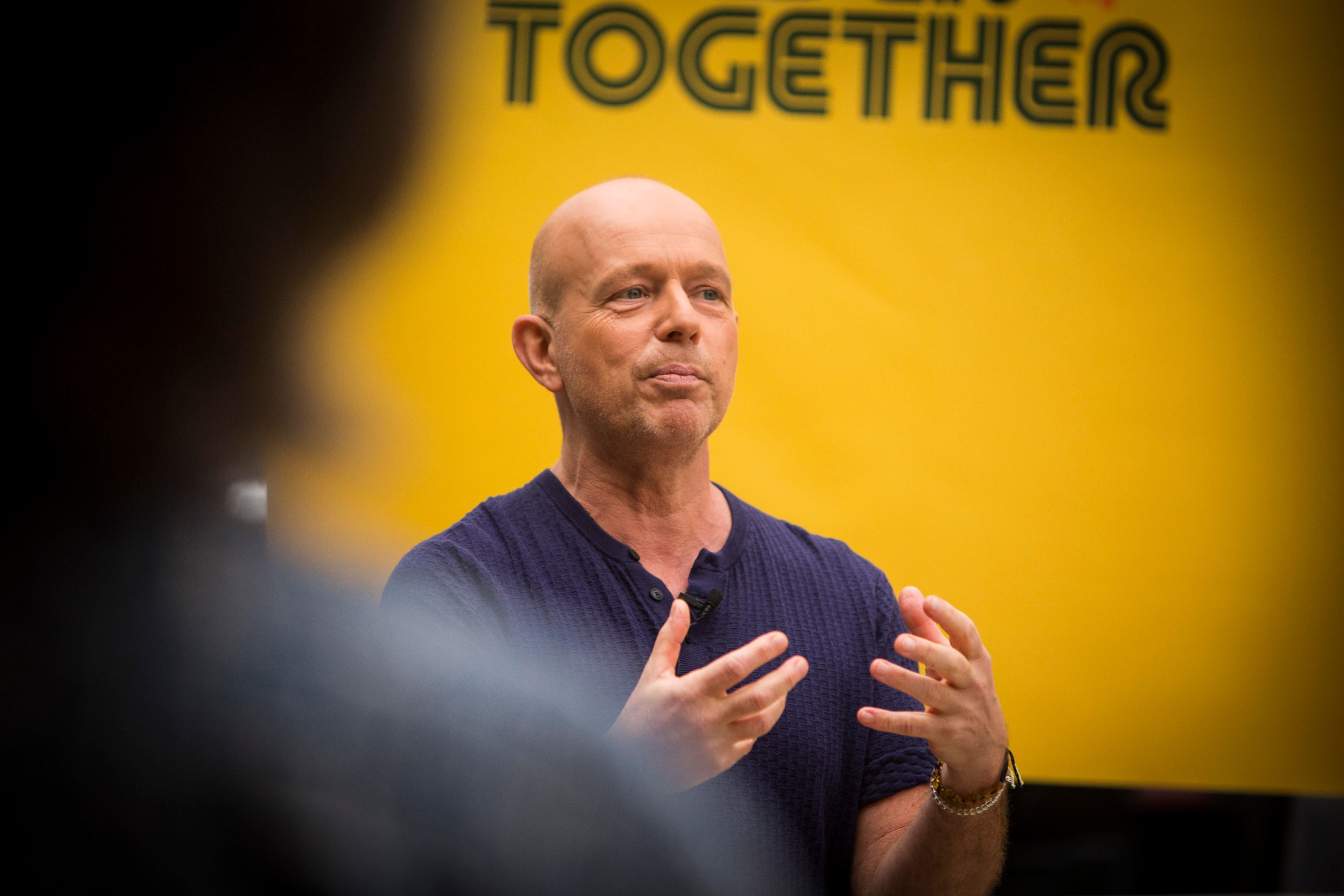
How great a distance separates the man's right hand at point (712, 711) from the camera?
729 mm

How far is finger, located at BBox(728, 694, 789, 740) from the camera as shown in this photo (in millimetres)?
746

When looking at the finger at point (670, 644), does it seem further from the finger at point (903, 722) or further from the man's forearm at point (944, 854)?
the man's forearm at point (944, 854)

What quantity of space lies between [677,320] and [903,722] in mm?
470

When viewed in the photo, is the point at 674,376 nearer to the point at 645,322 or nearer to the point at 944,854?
the point at 645,322

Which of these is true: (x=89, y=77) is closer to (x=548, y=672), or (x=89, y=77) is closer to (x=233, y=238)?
(x=233, y=238)

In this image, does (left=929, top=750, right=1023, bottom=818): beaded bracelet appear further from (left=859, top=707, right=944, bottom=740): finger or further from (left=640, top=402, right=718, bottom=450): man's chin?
(left=640, top=402, right=718, bottom=450): man's chin

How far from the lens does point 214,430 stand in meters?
0.40

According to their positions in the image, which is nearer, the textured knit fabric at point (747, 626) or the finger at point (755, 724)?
the finger at point (755, 724)

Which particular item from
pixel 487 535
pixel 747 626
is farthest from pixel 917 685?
pixel 487 535

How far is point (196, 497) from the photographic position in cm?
40

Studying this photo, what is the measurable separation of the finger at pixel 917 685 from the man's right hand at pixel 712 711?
0.36ft

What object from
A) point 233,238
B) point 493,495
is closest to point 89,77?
point 233,238

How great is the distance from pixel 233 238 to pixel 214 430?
0.08 metres

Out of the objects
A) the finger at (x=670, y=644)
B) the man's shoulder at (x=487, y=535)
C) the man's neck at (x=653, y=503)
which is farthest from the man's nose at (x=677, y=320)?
the finger at (x=670, y=644)
